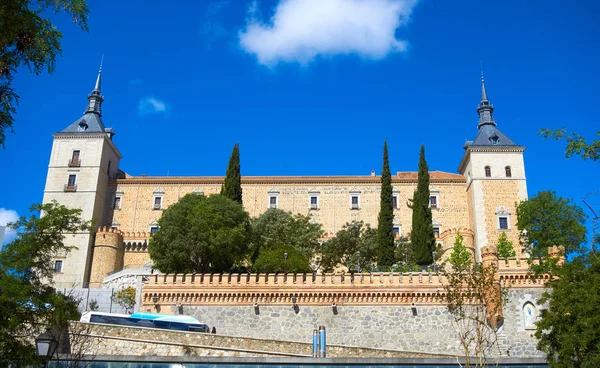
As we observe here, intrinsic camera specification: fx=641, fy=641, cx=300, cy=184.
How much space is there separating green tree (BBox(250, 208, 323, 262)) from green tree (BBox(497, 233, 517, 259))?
1252 cm

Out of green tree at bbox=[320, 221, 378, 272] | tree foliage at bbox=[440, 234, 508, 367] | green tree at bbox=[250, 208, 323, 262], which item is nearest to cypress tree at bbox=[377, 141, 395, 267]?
green tree at bbox=[320, 221, 378, 272]

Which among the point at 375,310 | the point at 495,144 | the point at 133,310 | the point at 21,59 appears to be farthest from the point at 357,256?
the point at 21,59

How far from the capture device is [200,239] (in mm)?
34031

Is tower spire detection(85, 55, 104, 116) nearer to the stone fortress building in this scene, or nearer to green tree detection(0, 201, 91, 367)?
the stone fortress building

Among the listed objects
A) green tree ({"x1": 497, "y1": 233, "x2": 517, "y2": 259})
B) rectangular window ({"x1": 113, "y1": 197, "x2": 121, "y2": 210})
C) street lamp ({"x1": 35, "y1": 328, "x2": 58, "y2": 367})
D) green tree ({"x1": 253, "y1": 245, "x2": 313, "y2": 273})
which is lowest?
street lamp ({"x1": 35, "y1": 328, "x2": 58, "y2": 367})

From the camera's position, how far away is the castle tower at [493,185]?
49219mm

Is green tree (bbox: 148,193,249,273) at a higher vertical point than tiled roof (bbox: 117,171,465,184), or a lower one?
lower

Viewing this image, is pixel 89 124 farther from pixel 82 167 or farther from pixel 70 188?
pixel 70 188

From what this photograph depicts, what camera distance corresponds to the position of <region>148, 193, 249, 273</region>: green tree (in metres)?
34.0

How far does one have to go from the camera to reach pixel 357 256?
133ft

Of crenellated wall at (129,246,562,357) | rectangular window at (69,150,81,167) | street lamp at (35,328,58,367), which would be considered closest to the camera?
street lamp at (35,328,58,367)

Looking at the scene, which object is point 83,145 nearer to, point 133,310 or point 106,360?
point 133,310

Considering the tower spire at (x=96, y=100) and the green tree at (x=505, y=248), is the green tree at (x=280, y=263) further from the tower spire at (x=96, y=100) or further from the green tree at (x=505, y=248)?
the tower spire at (x=96, y=100)

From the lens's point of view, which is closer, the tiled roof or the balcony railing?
the balcony railing
